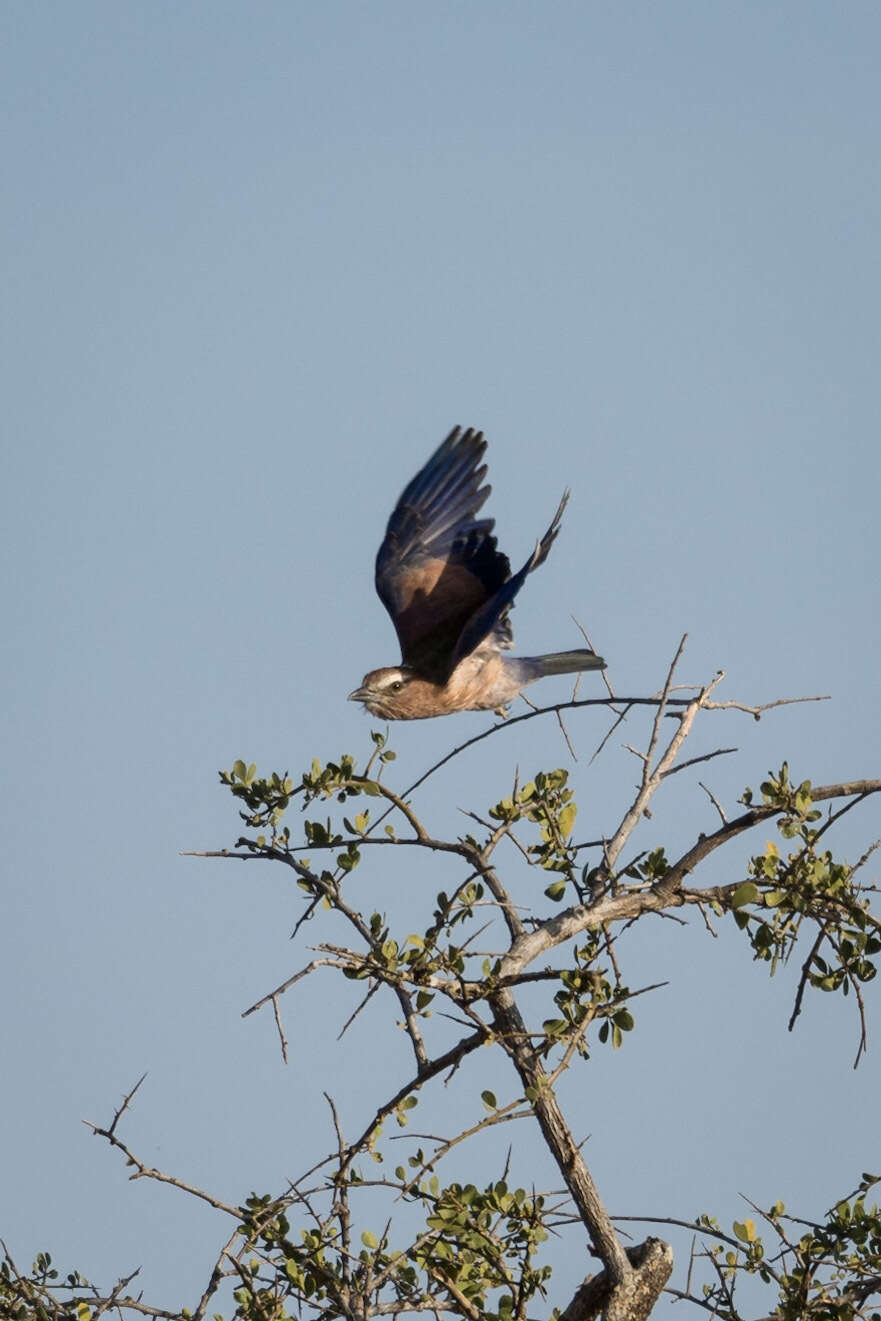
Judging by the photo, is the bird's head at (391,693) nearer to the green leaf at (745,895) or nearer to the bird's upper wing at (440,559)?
the bird's upper wing at (440,559)

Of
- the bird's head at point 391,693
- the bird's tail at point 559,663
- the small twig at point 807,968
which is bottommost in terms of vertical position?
the small twig at point 807,968

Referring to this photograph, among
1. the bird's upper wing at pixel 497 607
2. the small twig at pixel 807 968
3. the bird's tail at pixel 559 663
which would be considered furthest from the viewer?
the bird's tail at pixel 559 663

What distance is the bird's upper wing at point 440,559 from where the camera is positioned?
24.6ft

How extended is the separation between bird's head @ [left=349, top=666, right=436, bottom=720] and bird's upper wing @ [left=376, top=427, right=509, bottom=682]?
0.33 ft

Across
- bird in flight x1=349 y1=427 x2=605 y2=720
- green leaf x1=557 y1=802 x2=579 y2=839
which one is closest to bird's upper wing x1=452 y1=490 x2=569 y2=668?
bird in flight x1=349 y1=427 x2=605 y2=720

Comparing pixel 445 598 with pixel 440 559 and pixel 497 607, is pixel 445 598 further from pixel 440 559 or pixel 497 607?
pixel 497 607

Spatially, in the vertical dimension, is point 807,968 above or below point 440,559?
below

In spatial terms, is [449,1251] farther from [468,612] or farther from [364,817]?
[468,612]

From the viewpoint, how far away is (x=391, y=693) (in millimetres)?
7426

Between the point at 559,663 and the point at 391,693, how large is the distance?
1.03 m

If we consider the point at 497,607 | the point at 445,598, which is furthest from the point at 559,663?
the point at 497,607

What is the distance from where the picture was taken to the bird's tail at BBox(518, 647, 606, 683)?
7.88m

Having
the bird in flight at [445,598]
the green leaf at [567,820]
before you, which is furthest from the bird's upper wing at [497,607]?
the green leaf at [567,820]

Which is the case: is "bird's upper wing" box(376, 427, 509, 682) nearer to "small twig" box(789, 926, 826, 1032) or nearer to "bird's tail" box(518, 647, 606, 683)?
"bird's tail" box(518, 647, 606, 683)
